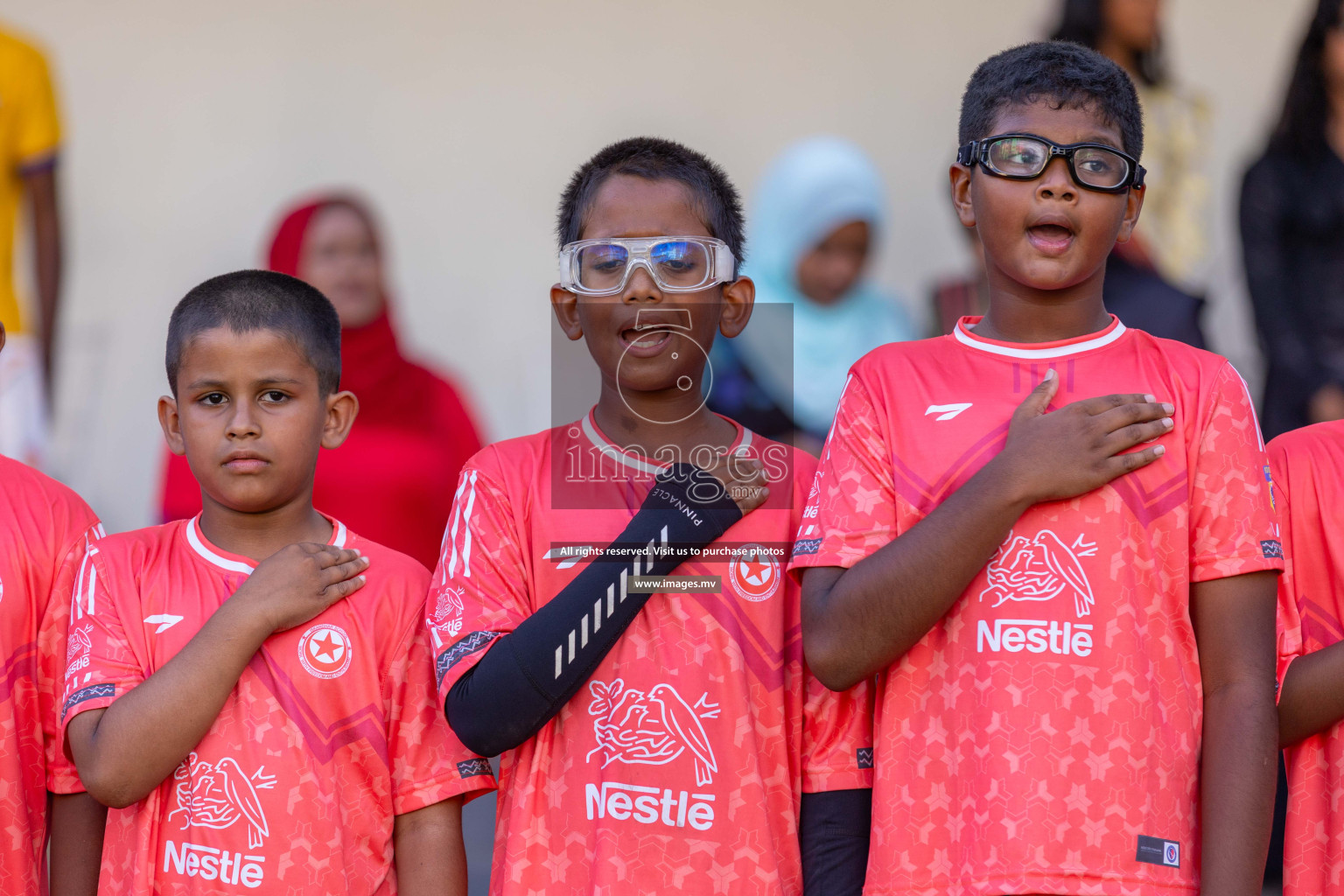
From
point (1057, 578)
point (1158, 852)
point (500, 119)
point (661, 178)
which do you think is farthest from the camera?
point (500, 119)

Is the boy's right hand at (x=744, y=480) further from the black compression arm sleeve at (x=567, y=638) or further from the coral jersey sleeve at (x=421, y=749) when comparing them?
the coral jersey sleeve at (x=421, y=749)

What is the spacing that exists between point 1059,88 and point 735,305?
65 centimetres

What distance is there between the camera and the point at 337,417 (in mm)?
2459

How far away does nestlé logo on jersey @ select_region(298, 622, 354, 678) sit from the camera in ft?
7.25

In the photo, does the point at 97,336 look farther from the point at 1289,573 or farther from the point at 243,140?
the point at 1289,573

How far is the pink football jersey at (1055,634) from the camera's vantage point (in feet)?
6.21

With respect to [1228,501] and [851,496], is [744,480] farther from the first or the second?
[1228,501]

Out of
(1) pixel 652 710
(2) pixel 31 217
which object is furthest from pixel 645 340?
(2) pixel 31 217

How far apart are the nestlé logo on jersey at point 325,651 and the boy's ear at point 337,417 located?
Result: 35cm

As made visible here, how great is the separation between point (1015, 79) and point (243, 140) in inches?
122

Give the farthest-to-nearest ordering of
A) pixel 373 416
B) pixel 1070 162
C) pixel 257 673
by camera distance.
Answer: pixel 373 416
pixel 257 673
pixel 1070 162

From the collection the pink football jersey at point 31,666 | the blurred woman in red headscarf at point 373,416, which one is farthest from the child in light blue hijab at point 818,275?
the pink football jersey at point 31,666

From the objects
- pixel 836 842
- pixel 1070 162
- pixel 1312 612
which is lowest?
pixel 836 842

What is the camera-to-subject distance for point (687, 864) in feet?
6.75
